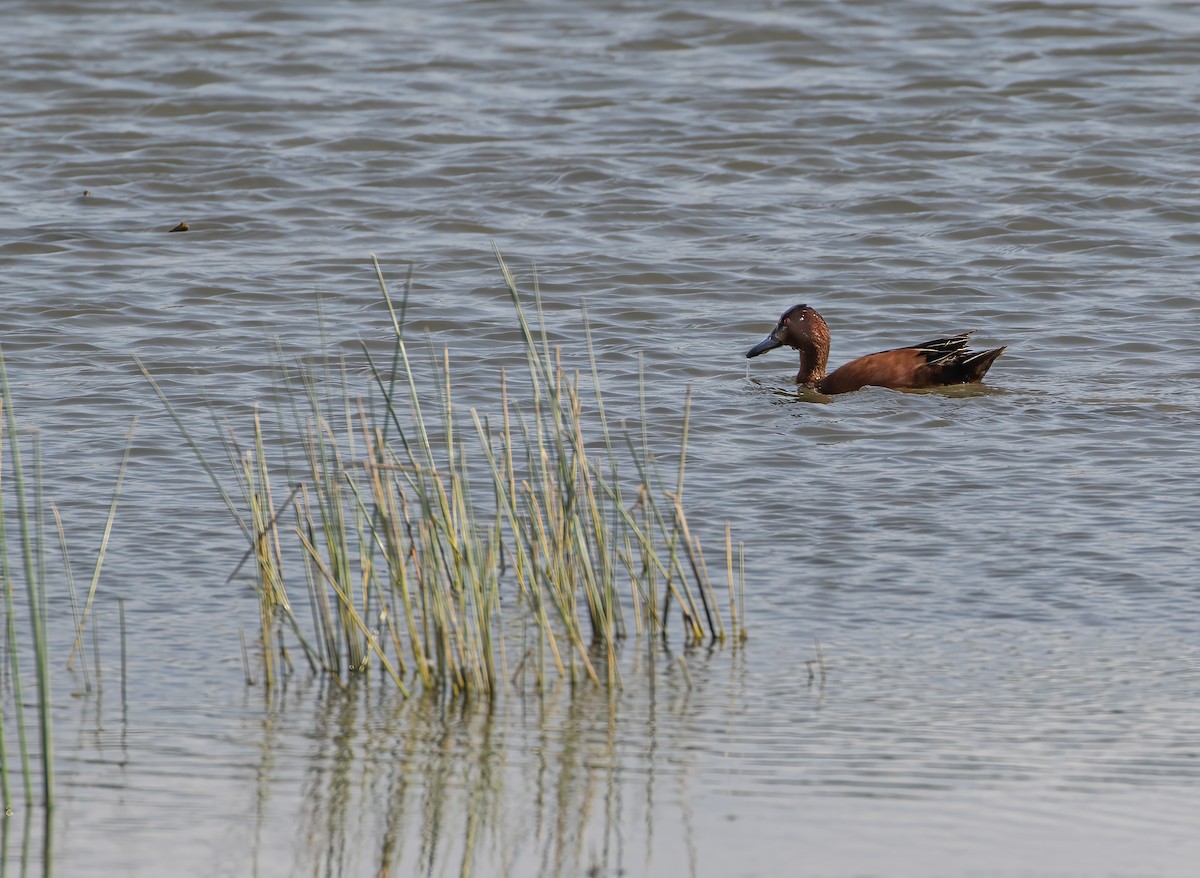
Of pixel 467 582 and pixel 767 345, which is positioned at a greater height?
pixel 467 582

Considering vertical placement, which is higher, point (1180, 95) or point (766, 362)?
point (1180, 95)

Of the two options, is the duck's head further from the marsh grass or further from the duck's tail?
the marsh grass

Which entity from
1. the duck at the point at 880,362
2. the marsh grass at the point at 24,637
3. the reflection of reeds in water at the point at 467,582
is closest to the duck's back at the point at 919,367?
the duck at the point at 880,362

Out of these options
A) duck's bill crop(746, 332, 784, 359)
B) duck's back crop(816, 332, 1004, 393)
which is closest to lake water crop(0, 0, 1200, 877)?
duck's back crop(816, 332, 1004, 393)

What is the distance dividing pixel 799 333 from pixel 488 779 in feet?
20.0

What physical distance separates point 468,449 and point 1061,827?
4.52 metres

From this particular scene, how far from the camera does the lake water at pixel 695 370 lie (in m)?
4.84

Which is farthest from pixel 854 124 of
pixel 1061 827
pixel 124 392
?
pixel 1061 827

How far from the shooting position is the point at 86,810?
15.6ft

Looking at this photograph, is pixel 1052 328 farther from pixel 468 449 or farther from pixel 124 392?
pixel 124 392

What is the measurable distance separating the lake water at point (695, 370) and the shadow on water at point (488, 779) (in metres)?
0.02

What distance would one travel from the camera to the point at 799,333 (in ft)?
35.1

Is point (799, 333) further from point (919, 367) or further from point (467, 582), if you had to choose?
point (467, 582)

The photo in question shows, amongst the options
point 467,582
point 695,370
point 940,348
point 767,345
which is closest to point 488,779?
point 467,582
